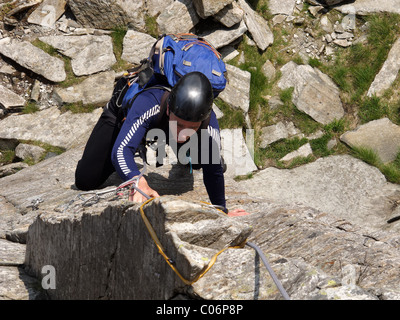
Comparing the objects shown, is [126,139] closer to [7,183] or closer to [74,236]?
[74,236]

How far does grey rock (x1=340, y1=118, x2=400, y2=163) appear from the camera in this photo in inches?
506

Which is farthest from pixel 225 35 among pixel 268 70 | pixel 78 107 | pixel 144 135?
pixel 144 135

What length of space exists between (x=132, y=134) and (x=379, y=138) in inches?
346

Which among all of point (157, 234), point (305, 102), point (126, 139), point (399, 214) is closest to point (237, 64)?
point (305, 102)

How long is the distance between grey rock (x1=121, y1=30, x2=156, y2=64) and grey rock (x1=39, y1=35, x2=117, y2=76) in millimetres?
388

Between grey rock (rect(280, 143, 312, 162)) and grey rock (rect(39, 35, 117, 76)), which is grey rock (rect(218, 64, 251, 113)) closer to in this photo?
grey rock (rect(280, 143, 312, 162))

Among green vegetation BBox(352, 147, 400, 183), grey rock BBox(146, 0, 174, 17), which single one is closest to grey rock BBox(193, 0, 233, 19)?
grey rock BBox(146, 0, 174, 17)

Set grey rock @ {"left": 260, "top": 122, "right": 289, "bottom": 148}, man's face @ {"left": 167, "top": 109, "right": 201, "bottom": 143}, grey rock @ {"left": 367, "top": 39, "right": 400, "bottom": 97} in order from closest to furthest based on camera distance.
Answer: man's face @ {"left": 167, "top": 109, "right": 201, "bottom": 143}
grey rock @ {"left": 260, "top": 122, "right": 289, "bottom": 148}
grey rock @ {"left": 367, "top": 39, "right": 400, "bottom": 97}

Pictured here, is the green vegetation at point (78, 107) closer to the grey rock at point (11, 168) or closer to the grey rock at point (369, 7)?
the grey rock at point (11, 168)

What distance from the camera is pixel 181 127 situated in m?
6.05

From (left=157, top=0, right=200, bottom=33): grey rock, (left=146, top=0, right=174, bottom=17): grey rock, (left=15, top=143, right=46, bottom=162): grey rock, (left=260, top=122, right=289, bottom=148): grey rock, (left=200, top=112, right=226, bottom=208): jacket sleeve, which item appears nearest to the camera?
(left=200, top=112, right=226, bottom=208): jacket sleeve

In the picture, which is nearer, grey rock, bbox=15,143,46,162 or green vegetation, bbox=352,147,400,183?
grey rock, bbox=15,143,46,162

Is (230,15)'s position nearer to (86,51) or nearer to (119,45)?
(119,45)
